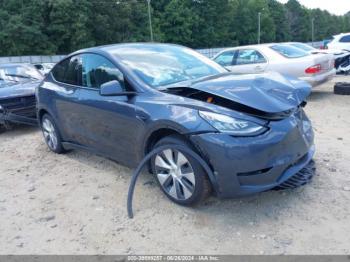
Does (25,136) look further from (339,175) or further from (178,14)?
(178,14)

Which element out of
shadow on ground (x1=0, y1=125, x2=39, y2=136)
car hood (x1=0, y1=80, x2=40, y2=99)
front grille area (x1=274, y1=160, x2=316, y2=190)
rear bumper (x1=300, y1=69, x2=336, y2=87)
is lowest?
shadow on ground (x1=0, y1=125, x2=39, y2=136)

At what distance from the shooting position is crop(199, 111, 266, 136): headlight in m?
3.02

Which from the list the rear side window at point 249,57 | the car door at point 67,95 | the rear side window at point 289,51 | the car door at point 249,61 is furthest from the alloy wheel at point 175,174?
the rear side window at point 289,51

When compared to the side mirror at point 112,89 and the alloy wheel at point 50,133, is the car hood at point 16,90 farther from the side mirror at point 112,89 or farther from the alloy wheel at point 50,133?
the side mirror at point 112,89

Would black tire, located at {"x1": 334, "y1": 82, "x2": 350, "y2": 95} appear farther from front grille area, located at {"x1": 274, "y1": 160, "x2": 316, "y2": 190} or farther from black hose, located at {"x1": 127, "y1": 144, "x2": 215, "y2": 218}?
black hose, located at {"x1": 127, "y1": 144, "x2": 215, "y2": 218}

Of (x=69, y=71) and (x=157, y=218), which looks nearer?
(x=157, y=218)

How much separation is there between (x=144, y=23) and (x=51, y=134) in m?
51.1

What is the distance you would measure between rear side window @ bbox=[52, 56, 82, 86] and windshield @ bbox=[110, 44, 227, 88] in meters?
0.73

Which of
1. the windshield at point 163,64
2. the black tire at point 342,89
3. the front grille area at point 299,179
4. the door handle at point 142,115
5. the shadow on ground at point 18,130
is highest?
the windshield at point 163,64

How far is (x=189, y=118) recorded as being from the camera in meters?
3.18

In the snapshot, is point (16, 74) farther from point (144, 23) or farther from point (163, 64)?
point (144, 23)

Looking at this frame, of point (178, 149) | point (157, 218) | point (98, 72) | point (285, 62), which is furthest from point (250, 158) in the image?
point (285, 62)

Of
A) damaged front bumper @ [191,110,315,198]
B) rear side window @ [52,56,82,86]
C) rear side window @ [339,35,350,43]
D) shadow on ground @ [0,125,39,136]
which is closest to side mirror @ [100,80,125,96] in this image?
damaged front bumper @ [191,110,315,198]

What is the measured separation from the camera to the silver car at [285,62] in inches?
335
